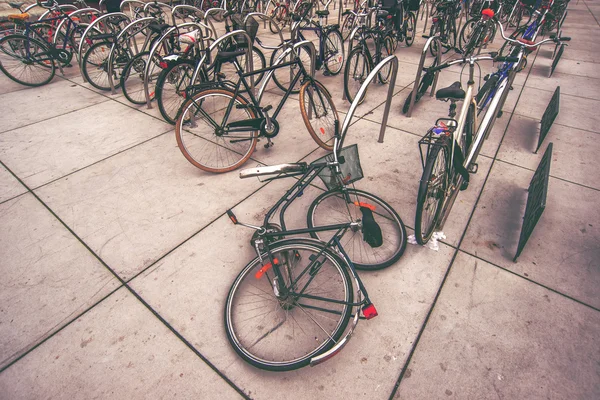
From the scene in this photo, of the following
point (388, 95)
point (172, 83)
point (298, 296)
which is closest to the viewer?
point (298, 296)

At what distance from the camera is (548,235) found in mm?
2744

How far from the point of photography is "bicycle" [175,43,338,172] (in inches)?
132

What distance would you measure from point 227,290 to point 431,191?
5.75 feet

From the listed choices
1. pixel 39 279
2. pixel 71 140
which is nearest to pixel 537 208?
pixel 39 279

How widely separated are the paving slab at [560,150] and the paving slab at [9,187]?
5.38m

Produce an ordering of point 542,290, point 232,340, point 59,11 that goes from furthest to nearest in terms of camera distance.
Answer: point 59,11 < point 542,290 < point 232,340

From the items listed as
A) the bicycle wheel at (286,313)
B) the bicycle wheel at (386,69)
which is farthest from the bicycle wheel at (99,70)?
the bicycle wheel at (286,313)

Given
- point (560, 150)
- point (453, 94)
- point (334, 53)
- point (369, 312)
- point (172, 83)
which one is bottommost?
point (560, 150)

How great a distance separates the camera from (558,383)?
6.02 feet

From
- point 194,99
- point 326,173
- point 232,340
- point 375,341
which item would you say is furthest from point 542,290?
point 194,99

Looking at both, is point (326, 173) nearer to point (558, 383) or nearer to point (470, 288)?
point (470, 288)

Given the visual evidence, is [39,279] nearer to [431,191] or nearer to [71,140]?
[71,140]

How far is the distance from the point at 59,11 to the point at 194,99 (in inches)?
201

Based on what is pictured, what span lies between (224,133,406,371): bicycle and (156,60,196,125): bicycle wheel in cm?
236
